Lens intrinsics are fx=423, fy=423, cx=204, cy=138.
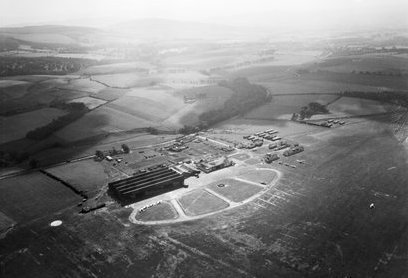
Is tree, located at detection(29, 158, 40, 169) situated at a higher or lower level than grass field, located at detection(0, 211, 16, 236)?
higher

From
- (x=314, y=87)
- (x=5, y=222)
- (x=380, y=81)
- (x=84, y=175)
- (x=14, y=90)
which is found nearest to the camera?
(x=5, y=222)

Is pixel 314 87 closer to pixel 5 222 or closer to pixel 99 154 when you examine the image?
pixel 99 154

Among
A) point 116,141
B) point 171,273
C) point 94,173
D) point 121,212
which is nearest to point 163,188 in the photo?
point 121,212

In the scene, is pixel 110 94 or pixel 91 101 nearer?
pixel 91 101

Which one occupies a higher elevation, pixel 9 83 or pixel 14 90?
pixel 9 83

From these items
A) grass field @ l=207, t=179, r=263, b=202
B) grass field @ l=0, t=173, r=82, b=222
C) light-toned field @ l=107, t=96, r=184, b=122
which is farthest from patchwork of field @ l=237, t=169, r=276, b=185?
light-toned field @ l=107, t=96, r=184, b=122

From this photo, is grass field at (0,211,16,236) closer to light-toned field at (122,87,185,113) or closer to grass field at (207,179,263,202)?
grass field at (207,179,263,202)

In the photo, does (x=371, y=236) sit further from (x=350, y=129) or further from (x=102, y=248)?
(x=350, y=129)

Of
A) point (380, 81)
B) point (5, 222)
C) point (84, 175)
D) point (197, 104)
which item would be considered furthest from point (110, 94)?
point (380, 81)
